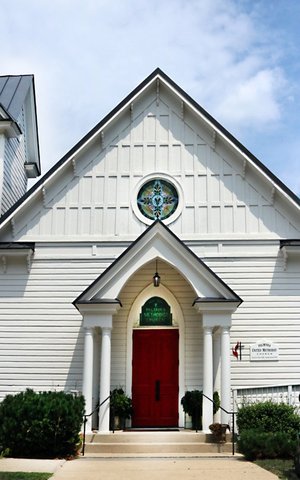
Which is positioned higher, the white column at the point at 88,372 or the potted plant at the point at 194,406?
the white column at the point at 88,372

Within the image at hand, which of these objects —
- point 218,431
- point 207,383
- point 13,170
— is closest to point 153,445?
point 218,431

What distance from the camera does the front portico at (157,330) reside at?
14.3 meters

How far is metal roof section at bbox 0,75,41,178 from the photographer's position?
807 inches

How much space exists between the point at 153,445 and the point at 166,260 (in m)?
4.53

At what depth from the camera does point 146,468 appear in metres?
10.7

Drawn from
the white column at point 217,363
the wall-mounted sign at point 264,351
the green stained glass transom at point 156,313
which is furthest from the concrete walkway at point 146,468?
the green stained glass transom at point 156,313

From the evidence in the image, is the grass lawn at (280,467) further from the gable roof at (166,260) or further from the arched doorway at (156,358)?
the arched doorway at (156,358)

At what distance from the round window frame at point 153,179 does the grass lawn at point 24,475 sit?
8.47 m

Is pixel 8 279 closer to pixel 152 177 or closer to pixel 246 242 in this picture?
pixel 152 177

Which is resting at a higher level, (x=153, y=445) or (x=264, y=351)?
(x=264, y=351)

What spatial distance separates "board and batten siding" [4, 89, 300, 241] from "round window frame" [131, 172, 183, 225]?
9cm

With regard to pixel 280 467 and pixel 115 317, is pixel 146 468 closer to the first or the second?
pixel 280 467

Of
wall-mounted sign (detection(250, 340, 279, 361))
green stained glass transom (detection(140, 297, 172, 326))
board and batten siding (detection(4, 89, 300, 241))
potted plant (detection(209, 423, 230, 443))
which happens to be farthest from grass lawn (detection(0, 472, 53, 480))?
board and batten siding (detection(4, 89, 300, 241))

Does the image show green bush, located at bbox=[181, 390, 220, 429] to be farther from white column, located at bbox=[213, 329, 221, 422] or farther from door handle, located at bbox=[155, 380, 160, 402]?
door handle, located at bbox=[155, 380, 160, 402]
